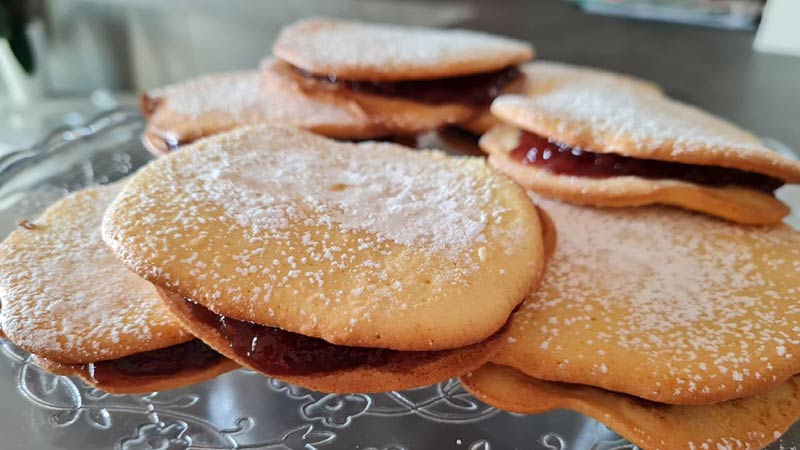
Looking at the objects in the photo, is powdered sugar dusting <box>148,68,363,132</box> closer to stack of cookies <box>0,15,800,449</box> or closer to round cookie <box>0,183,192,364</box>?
stack of cookies <box>0,15,800,449</box>

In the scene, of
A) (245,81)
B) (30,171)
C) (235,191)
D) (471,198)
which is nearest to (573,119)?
(471,198)

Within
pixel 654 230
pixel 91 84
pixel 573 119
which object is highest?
pixel 573 119

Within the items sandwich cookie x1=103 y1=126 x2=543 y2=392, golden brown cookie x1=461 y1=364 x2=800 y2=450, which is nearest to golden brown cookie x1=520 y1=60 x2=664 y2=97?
sandwich cookie x1=103 y1=126 x2=543 y2=392

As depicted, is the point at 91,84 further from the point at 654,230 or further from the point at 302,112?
the point at 654,230

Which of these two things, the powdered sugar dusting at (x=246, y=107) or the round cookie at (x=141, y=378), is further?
the powdered sugar dusting at (x=246, y=107)

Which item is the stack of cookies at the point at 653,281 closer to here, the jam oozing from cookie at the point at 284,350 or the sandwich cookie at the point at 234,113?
the jam oozing from cookie at the point at 284,350

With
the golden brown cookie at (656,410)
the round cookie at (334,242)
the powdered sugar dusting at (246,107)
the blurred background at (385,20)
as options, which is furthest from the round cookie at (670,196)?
the blurred background at (385,20)
